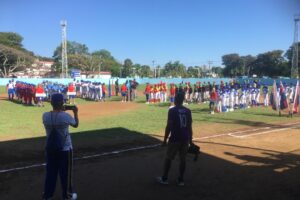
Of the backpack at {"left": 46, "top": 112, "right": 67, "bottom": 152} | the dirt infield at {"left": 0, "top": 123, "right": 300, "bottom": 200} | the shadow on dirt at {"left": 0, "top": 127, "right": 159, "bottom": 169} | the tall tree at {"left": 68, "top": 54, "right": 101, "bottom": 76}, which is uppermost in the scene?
the tall tree at {"left": 68, "top": 54, "right": 101, "bottom": 76}

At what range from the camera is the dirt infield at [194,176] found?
718cm

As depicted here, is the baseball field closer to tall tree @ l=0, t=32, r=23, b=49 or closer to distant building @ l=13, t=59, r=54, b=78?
distant building @ l=13, t=59, r=54, b=78

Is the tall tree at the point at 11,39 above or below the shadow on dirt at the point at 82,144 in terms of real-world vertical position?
above

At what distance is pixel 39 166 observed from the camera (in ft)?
30.1

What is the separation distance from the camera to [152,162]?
32.0ft

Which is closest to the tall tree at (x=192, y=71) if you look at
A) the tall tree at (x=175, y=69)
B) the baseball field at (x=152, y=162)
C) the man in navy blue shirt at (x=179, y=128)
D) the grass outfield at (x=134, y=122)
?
the tall tree at (x=175, y=69)

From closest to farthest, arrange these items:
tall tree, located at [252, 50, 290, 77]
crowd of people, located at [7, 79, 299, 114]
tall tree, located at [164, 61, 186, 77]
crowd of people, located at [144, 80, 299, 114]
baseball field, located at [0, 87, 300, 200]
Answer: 1. baseball field, located at [0, 87, 300, 200]
2. crowd of people, located at [144, 80, 299, 114]
3. crowd of people, located at [7, 79, 299, 114]
4. tall tree, located at [252, 50, 290, 77]
5. tall tree, located at [164, 61, 186, 77]

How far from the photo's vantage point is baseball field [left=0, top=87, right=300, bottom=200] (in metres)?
7.33

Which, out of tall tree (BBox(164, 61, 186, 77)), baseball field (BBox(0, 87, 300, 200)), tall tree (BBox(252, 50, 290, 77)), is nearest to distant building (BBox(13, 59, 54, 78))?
tall tree (BBox(164, 61, 186, 77))

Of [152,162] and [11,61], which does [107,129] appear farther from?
[11,61]

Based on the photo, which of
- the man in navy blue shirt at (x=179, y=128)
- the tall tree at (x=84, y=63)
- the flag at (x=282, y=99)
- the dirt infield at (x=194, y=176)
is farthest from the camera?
the tall tree at (x=84, y=63)

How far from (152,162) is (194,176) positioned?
1.62 metres

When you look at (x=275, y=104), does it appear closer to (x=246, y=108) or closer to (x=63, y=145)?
(x=246, y=108)

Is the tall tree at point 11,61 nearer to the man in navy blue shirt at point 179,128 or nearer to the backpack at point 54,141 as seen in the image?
the man in navy blue shirt at point 179,128
